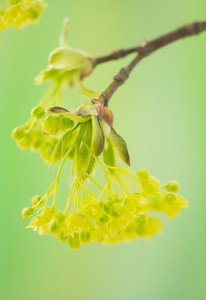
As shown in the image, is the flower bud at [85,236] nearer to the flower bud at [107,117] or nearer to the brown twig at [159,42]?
the flower bud at [107,117]

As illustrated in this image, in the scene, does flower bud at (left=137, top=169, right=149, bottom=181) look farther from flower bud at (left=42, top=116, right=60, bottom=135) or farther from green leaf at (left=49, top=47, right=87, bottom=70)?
green leaf at (left=49, top=47, right=87, bottom=70)

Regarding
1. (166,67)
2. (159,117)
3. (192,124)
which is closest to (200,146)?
(192,124)

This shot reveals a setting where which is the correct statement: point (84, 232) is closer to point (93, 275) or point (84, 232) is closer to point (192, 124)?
point (93, 275)

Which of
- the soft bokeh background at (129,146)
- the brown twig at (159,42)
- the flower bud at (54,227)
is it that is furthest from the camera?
the soft bokeh background at (129,146)

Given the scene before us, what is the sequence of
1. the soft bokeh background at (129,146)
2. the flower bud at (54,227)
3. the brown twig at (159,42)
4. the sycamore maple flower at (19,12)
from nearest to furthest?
the flower bud at (54,227) < the sycamore maple flower at (19,12) < the brown twig at (159,42) < the soft bokeh background at (129,146)

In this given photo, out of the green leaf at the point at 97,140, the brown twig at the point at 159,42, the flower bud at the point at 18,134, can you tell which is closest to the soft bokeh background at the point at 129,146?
the brown twig at the point at 159,42

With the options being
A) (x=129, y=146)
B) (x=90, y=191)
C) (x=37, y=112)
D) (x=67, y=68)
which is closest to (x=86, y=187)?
(x=90, y=191)
